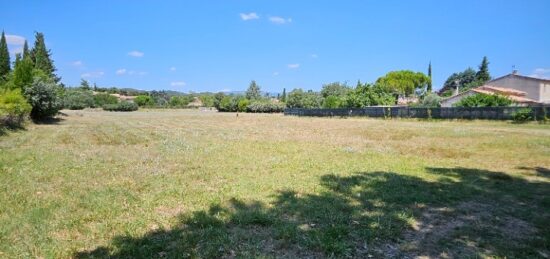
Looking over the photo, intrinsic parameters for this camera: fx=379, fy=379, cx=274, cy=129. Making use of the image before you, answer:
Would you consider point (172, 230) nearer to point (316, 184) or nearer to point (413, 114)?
point (316, 184)

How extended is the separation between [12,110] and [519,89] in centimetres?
7100

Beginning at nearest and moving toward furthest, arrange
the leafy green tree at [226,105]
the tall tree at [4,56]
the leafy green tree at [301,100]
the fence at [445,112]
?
the fence at [445,112], the tall tree at [4,56], the leafy green tree at [226,105], the leafy green tree at [301,100]

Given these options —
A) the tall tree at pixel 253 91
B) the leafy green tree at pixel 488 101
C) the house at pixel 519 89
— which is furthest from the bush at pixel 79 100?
the house at pixel 519 89

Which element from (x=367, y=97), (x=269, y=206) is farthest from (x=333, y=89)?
(x=269, y=206)

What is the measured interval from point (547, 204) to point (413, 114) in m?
38.1

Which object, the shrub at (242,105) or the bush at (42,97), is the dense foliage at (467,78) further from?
the bush at (42,97)

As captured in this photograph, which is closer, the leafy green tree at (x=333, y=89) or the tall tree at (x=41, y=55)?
the tall tree at (x=41, y=55)

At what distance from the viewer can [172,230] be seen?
6016mm

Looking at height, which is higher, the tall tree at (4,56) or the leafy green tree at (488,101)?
the tall tree at (4,56)

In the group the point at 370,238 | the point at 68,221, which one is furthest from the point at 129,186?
the point at 370,238

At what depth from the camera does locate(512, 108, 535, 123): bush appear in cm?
3316

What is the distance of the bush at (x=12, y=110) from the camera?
23.4 metres

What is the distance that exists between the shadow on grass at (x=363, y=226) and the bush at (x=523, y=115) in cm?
2885

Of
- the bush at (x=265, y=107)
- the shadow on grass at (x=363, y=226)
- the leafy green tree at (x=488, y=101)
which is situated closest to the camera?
the shadow on grass at (x=363, y=226)
